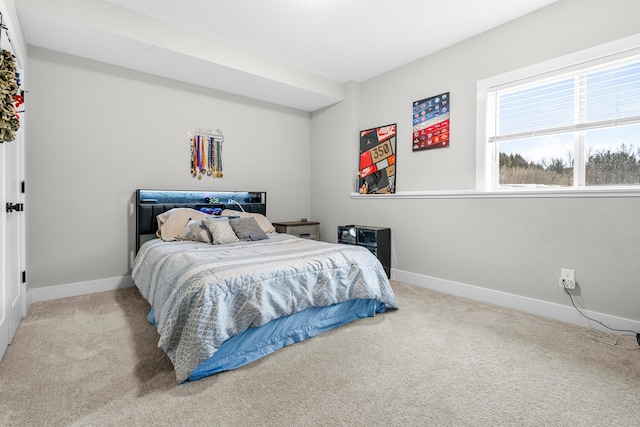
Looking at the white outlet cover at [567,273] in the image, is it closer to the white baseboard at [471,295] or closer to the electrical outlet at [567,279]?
the electrical outlet at [567,279]

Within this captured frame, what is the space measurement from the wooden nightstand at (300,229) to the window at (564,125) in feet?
7.63

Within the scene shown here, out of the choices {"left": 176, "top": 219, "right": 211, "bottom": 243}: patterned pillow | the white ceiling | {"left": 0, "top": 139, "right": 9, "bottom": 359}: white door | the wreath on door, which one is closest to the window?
the white ceiling

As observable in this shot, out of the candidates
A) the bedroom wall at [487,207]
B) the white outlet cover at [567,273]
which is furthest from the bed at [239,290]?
the white outlet cover at [567,273]

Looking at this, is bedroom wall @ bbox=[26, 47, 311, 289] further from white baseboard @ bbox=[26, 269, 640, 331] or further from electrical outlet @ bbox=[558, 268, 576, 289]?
electrical outlet @ bbox=[558, 268, 576, 289]

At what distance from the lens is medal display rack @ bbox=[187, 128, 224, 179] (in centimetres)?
389

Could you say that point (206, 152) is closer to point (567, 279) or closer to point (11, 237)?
point (11, 237)

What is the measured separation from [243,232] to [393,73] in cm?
270

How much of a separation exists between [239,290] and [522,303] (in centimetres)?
250

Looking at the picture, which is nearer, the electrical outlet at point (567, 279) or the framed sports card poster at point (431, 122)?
the electrical outlet at point (567, 279)

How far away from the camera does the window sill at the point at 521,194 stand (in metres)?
2.33

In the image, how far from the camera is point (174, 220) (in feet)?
10.8

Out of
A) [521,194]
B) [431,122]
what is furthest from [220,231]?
[521,194]

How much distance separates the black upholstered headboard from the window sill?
1.76 m

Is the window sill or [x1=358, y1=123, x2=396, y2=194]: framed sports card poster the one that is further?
[x1=358, y1=123, x2=396, y2=194]: framed sports card poster
